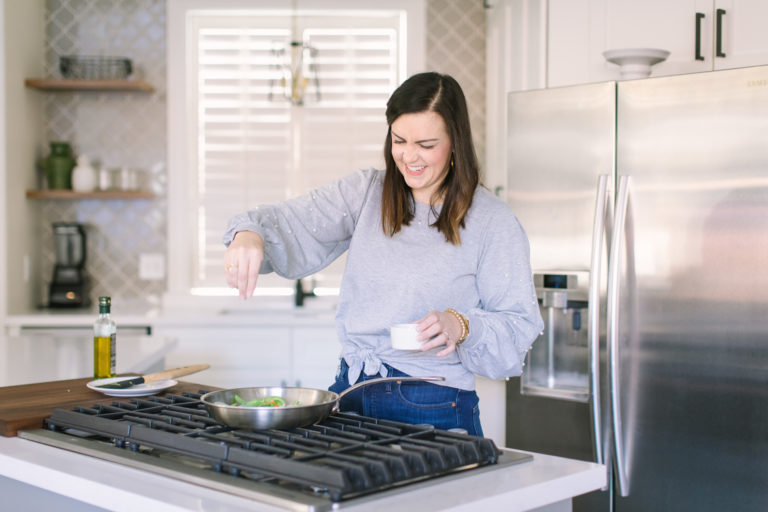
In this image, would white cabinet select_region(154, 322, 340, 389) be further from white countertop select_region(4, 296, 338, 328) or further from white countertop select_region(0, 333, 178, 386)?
white countertop select_region(0, 333, 178, 386)

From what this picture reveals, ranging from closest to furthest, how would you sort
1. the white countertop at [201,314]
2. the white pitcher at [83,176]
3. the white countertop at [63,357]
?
the white countertop at [63,357] → the white countertop at [201,314] → the white pitcher at [83,176]

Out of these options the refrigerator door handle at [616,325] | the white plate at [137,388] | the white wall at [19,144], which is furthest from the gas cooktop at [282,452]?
the white wall at [19,144]

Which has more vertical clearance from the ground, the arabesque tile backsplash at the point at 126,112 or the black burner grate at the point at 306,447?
the arabesque tile backsplash at the point at 126,112

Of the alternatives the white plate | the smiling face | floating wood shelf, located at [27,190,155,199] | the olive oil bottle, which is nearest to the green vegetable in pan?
the white plate

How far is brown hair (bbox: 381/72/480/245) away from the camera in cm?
179

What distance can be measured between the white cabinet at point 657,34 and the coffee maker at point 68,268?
2.42m

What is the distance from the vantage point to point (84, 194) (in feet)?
13.7

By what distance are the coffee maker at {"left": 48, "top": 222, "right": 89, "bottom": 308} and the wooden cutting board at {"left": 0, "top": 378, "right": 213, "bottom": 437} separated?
7.34ft

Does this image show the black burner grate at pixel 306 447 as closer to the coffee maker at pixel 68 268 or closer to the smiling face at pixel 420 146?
the smiling face at pixel 420 146

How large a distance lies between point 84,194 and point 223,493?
3.33 metres

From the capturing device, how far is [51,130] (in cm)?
439

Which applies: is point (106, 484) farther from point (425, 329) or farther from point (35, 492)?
point (425, 329)

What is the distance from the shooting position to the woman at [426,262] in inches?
68.2

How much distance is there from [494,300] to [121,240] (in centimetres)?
311
